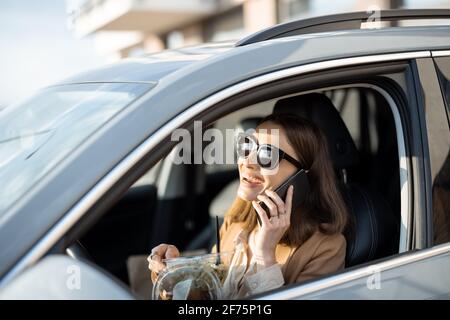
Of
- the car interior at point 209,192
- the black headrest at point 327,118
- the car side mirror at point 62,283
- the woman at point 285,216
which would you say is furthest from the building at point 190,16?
Answer: the car side mirror at point 62,283

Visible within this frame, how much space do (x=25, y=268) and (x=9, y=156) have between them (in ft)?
1.82

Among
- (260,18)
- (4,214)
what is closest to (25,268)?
(4,214)

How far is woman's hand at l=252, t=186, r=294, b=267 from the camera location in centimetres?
174

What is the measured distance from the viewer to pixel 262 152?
71.1 inches

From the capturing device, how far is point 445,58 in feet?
5.61

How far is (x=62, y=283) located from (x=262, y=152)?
84cm

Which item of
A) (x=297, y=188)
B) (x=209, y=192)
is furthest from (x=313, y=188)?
(x=209, y=192)

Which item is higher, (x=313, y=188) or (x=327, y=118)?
(x=327, y=118)

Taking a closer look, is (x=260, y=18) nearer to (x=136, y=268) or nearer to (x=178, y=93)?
(x=136, y=268)

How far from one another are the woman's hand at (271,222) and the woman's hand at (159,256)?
33 cm

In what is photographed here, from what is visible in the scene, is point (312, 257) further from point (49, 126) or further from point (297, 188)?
point (49, 126)

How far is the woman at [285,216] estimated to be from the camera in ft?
5.73

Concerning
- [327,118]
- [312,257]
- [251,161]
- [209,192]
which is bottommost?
[209,192]

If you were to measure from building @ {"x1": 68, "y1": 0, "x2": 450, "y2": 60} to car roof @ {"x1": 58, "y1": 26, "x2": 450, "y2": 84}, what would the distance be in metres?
4.75
